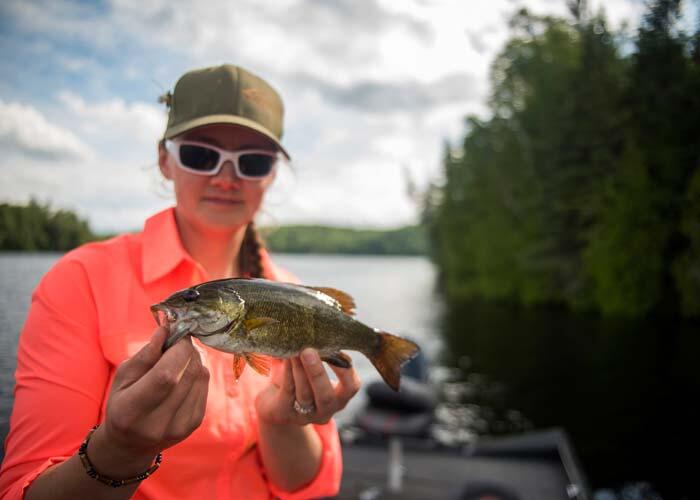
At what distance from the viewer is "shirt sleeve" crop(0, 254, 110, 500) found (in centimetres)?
141

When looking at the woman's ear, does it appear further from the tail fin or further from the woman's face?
the tail fin

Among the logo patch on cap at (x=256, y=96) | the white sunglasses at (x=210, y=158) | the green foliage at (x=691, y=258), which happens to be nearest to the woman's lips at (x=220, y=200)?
the white sunglasses at (x=210, y=158)

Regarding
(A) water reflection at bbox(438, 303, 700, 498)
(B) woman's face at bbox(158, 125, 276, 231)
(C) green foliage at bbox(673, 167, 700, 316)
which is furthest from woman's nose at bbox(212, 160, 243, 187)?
(C) green foliage at bbox(673, 167, 700, 316)

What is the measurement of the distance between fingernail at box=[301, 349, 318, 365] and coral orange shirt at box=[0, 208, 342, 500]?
1.23 feet

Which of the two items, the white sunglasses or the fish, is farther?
the white sunglasses

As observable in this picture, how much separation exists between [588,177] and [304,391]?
32934 millimetres

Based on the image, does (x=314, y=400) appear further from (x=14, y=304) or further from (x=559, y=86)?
(x=559, y=86)

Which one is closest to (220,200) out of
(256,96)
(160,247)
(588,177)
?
(160,247)

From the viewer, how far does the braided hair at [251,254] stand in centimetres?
239

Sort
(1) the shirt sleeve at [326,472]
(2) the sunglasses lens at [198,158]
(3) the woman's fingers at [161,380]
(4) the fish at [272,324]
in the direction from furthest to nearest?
(1) the shirt sleeve at [326,472]
(2) the sunglasses lens at [198,158]
(4) the fish at [272,324]
(3) the woman's fingers at [161,380]

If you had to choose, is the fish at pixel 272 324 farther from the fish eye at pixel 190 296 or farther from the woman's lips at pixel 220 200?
the woman's lips at pixel 220 200

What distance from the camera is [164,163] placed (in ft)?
6.64

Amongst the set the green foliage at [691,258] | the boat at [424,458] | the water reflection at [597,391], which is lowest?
the water reflection at [597,391]

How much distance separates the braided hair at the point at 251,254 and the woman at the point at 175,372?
0.06 feet
